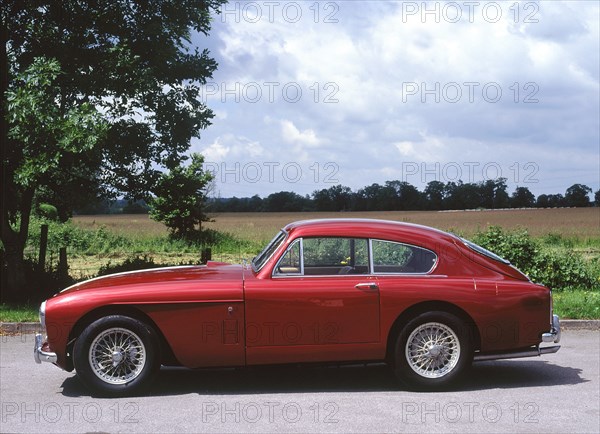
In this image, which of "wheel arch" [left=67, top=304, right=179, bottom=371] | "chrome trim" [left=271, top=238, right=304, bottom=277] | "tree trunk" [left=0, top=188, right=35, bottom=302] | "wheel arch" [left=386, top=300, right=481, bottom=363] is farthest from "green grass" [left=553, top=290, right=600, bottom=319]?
"tree trunk" [left=0, top=188, right=35, bottom=302]

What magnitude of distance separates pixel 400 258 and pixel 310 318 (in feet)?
3.91

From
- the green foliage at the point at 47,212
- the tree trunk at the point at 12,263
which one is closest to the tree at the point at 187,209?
the green foliage at the point at 47,212

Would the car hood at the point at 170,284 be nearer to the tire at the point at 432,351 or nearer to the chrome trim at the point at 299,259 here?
the chrome trim at the point at 299,259

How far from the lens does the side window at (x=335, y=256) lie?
24.3ft

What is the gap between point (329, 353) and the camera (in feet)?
23.4

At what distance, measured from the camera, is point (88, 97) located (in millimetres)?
15586

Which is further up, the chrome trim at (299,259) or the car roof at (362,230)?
the car roof at (362,230)

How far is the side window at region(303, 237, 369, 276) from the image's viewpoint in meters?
7.40

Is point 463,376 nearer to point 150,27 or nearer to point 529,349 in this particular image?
point 529,349

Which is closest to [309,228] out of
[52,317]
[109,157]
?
[52,317]

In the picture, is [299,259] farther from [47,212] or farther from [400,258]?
[47,212]

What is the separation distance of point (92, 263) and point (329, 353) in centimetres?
1614

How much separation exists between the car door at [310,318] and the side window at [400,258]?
0.29 metres

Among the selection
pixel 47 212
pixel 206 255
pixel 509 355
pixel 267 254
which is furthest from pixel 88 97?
pixel 47 212
